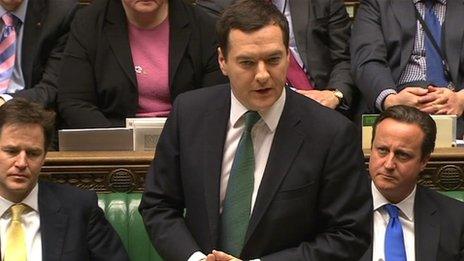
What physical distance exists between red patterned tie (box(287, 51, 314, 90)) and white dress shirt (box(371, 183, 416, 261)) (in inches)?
37.9

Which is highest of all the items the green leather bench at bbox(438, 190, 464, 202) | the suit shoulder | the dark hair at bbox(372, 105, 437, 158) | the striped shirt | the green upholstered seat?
the suit shoulder

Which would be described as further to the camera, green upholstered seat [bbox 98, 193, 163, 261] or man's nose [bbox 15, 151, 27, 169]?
green upholstered seat [bbox 98, 193, 163, 261]

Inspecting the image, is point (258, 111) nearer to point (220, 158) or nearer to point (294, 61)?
point (220, 158)

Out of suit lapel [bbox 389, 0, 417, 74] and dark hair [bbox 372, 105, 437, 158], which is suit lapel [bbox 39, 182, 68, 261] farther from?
suit lapel [bbox 389, 0, 417, 74]

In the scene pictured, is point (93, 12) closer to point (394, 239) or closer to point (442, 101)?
point (442, 101)

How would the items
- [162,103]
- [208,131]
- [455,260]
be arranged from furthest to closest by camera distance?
[162,103] → [455,260] → [208,131]

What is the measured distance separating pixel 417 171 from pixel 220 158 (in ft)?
2.48

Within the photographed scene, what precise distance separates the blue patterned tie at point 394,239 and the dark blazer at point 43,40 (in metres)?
1.35

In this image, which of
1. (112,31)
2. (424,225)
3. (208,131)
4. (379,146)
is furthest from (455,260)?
(112,31)

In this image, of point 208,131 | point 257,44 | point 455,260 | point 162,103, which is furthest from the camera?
point 162,103

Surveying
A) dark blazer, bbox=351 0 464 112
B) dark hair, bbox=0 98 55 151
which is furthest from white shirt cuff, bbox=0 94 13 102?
dark blazer, bbox=351 0 464 112

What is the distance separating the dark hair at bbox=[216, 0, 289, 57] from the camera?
6.29 ft

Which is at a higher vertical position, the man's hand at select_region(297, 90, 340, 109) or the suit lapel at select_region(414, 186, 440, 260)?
the man's hand at select_region(297, 90, 340, 109)

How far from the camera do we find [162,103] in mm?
3217
